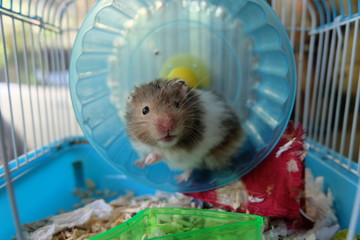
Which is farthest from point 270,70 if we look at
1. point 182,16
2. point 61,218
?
point 61,218

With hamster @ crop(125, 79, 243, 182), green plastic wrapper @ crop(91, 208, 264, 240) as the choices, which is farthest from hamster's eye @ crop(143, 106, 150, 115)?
green plastic wrapper @ crop(91, 208, 264, 240)

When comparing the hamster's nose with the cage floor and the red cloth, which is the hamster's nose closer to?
the red cloth

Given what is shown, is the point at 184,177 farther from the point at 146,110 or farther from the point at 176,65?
the point at 176,65

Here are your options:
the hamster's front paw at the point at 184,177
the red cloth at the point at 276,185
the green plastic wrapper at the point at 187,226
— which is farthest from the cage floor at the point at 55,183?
the red cloth at the point at 276,185

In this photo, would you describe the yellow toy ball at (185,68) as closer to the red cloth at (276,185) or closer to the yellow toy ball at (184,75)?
the yellow toy ball at (184,75)

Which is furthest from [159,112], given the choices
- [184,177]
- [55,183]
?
[55,183]

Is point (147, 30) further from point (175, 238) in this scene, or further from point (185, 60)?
point (175, 238)

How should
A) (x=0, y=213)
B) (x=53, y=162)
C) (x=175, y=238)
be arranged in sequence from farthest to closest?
(x=53, y=162), (x=0, y=213), (x=175, y=238)
